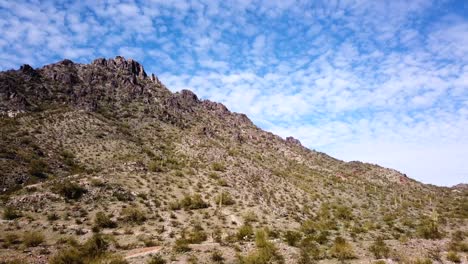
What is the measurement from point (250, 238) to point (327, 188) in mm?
33873

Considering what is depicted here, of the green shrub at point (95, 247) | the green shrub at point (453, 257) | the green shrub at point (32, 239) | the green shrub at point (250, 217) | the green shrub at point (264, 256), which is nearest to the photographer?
the green shrub at point (264, 256)

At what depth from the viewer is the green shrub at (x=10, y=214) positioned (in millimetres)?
25969

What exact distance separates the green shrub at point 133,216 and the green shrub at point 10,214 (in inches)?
303

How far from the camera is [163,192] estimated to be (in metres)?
38.5

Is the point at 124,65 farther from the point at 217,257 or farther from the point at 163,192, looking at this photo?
the point at 217,257

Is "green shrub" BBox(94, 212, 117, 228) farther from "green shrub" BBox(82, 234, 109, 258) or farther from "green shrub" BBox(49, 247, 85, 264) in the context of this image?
"green shrub" BBox(49, 247, 85, 264)

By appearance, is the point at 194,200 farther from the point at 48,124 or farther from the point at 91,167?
the point at 48,124

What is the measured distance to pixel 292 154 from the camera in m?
78.4

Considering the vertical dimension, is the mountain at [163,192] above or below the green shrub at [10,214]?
above

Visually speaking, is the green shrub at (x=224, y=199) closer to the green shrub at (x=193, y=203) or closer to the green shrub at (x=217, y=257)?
the green shrub at (x=193, y=203)

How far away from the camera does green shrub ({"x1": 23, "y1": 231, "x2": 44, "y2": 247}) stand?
21.2 m

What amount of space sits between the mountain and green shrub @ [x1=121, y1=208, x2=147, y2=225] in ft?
0.47

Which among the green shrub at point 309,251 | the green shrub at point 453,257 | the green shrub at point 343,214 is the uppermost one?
the green shrub at point 343,214

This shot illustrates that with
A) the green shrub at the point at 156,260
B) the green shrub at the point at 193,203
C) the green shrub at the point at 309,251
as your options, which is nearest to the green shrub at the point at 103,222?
the green shrub at the point at 193,203
